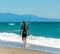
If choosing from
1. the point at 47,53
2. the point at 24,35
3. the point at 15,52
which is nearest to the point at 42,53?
the point at 47,53

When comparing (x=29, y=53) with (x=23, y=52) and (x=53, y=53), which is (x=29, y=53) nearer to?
(x=23, y=52)

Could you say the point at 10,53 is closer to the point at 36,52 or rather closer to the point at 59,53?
the point at 36,52

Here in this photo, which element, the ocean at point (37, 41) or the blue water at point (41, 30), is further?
the blue water at point (41, 30)

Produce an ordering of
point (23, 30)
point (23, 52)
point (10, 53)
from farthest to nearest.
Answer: point (23, 30), point (23, 52), point (10, 53)

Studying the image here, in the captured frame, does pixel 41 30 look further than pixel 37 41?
Yes

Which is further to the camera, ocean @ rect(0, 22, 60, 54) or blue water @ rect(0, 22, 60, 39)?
blue water @ rect(0, 22, 60, 39)

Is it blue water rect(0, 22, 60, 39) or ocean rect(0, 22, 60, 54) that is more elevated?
ocean rect(0, 22, 60, 54)

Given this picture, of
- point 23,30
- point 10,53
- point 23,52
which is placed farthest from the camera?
point 23,30

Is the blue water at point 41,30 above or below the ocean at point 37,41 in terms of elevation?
below

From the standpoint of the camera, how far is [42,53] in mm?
14539

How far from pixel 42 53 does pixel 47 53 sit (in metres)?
0.28

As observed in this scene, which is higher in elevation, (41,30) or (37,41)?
(37,41)

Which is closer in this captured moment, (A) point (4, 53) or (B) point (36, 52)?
(A) point (4, 53)

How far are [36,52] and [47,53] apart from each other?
2.19 ft
